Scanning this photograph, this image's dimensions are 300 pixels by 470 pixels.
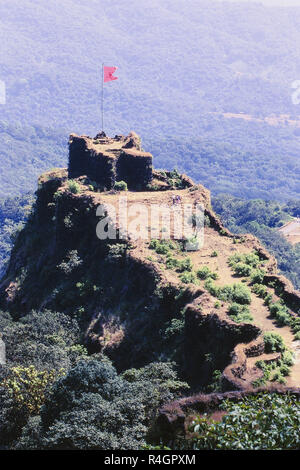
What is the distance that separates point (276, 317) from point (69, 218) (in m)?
18.2

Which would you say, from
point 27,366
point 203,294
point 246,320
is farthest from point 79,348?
point 246,320

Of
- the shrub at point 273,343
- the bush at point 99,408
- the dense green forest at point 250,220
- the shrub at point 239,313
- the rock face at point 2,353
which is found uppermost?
the shrub at point 239,313

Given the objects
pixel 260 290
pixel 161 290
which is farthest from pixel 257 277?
pixel 161 290

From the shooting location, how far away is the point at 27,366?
31703 millimetres

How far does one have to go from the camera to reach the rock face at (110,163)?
47938 millimetres

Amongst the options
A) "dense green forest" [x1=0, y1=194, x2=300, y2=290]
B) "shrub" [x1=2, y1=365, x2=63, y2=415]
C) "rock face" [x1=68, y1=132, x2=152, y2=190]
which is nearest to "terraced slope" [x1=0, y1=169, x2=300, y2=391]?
"rock face" [x1=68, y1=132, x2=152, y2=190]

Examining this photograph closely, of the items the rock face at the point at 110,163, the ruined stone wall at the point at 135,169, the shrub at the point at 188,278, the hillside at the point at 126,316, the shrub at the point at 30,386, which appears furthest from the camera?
the ruined stone wall at the point at 135,169

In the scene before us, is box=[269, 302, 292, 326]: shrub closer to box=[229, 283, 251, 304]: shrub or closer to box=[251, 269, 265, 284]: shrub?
box=[229, 283, 251, 304]: shrub

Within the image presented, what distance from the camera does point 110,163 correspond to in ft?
156

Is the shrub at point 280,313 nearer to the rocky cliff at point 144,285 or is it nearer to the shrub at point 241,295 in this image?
the rocky cliff at point 144,285

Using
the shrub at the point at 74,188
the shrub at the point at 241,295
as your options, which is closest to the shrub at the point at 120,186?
the shrub at the point at 74,188

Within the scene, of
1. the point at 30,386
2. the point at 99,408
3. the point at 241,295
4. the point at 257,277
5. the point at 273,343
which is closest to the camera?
the point at 99,408

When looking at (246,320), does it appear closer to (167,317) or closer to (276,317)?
(276,317)

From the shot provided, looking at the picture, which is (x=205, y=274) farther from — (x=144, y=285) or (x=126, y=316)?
(x=126, y=316)
